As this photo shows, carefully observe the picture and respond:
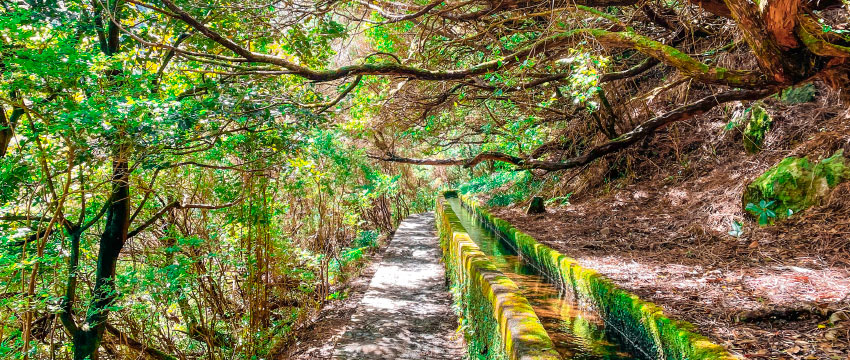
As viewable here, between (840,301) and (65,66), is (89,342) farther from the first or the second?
(840,301)

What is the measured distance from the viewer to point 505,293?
138 inches

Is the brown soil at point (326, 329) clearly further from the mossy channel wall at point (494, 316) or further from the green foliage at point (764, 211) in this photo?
the green foliage at point (764, 211)

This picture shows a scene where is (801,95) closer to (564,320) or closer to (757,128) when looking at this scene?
(757,128)

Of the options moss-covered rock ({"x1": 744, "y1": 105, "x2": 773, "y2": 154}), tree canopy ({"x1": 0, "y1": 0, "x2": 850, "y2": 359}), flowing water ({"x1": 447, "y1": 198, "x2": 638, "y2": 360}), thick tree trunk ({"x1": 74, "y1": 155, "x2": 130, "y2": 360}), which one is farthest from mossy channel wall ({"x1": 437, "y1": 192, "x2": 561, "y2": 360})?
moss-covered rock ({"x1": 744, "y1": 105, "x2": 773, "y2": 154})

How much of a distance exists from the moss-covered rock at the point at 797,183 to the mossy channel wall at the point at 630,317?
2.39 meters

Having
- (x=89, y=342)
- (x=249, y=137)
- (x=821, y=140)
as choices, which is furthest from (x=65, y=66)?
(x=821, y=140)

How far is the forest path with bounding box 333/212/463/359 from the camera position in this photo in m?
5.40

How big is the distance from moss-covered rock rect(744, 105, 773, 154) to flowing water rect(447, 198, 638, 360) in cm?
449

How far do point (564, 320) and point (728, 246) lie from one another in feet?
7.50

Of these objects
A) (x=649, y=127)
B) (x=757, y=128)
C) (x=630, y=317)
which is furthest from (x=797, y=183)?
(x=630, y=317)

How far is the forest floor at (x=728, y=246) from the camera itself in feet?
10.4

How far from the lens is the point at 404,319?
645cm

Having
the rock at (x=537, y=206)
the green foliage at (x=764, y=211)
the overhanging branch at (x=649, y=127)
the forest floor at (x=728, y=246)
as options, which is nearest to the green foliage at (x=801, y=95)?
the forest floor at (x=728, y=246)

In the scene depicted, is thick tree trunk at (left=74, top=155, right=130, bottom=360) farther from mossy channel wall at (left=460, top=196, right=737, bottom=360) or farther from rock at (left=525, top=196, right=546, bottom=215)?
rock at (left=525, top=196, right=546, bottom=215)
